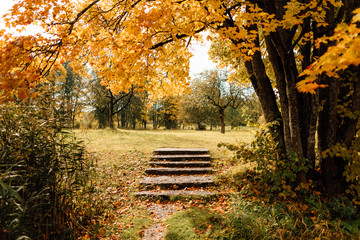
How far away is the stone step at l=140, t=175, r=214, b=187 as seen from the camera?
5605 mm

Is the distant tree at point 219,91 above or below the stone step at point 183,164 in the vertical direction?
above

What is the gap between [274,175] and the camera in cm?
432

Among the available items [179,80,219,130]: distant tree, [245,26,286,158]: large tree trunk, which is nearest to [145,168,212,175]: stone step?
[245,26,286,158]: large tree trunk

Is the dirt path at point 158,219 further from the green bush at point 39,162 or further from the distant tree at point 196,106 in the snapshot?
the distant tree at point 196,106

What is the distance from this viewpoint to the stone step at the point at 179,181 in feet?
18.4

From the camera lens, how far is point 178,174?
6.40m

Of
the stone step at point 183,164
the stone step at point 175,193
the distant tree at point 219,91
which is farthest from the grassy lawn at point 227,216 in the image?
the distant tree at point 219,91

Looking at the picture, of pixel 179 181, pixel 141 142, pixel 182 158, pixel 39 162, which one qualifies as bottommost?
pixel 179 181

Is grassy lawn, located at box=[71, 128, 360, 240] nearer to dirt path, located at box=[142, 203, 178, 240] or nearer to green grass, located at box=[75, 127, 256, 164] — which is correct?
dirt path, located at box=[142, 203, 178, 240]

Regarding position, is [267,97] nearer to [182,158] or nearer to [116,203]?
[182,158]

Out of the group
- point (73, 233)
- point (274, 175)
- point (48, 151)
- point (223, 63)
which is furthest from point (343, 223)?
point (223, 63)

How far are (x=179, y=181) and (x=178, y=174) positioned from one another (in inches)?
25.3

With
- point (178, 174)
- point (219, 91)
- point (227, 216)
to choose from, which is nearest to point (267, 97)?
point (227, 216)

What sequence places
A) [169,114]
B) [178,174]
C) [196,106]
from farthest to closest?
[169,114], [196,106], [178,174]
